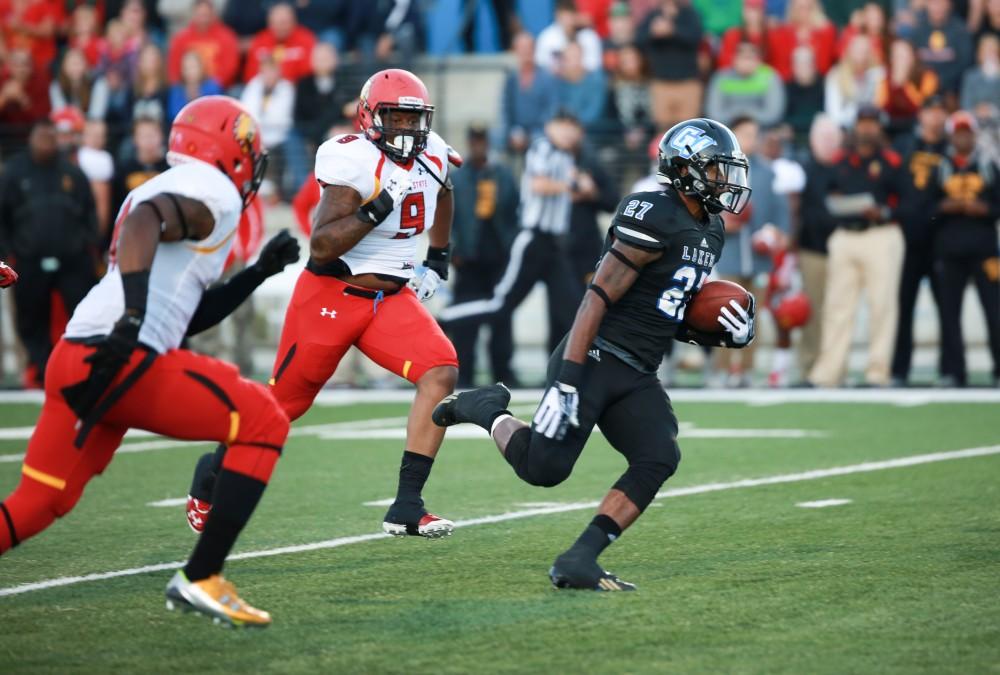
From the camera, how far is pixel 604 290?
19.2ft

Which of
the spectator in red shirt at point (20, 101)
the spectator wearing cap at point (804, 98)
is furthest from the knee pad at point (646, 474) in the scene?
the spectator in red shirt at point (20, 101)

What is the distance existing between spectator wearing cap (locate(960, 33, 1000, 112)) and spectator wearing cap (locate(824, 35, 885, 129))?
78cm

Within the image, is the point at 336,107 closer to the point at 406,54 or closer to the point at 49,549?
the point at 406,54

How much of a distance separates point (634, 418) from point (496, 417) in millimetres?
678

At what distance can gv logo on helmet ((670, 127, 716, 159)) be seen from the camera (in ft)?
19.8

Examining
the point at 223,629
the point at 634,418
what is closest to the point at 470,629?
the point at 223,629

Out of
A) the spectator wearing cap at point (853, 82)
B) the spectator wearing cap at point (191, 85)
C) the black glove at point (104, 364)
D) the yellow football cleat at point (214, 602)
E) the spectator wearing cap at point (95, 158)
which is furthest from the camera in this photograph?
the spectator wearing cap at point (191, 85)

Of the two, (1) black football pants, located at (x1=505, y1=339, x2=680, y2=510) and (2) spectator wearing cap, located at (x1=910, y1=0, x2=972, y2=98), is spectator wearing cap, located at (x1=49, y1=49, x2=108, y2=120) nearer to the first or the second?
(2) spectator wearing cap, located at (x1=910, y1=0, x2=972, y2=98)

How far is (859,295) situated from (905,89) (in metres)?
2.23

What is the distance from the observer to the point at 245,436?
17.2 ft

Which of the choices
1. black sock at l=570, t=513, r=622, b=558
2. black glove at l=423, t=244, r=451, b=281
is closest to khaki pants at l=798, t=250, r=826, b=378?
black glove at l=423, t=244, r=451, b=281

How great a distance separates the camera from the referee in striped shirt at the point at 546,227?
14.2 meters

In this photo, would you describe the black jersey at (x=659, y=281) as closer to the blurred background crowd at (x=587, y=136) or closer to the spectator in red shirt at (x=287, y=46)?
the blurred background crowd at (x=587, y=136)

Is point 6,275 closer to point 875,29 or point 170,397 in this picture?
point 170,397
